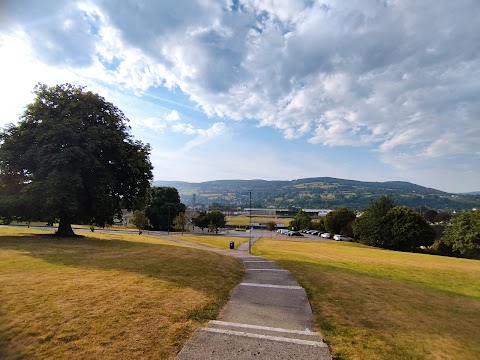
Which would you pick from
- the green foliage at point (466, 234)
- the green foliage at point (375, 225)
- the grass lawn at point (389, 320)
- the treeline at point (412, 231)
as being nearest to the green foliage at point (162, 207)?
the green foliage at point (375, 225)

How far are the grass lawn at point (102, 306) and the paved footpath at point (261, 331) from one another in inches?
17.6

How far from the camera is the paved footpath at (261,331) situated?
232 inches

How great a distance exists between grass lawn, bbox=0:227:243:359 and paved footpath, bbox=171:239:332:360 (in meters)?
0.45

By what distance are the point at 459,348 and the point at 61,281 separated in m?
12.1

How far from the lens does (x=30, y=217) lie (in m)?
22.6

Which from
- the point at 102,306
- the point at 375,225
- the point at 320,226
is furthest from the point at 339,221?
the point at 102,306

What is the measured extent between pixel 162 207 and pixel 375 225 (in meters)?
52.4

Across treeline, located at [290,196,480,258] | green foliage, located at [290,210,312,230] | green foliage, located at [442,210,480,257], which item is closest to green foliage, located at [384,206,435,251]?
treeline, located at [290,196,480,258]

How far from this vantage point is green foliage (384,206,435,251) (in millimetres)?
56625

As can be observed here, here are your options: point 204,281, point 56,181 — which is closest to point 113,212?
point 56,181

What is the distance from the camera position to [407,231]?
187 feet

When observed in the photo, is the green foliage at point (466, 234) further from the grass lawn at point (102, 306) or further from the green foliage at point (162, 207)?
the green foliage at point (162, 207)

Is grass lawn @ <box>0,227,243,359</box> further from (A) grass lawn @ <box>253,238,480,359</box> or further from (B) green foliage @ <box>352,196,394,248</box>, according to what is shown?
(B) green foliage @ <box>352,196,394,248</box>

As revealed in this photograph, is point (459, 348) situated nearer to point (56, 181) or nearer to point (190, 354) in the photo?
point (190, 354)
